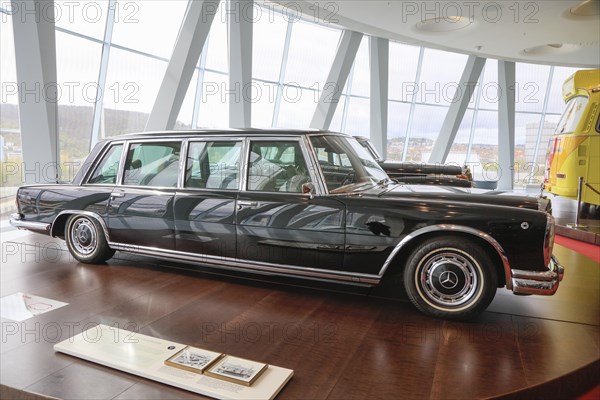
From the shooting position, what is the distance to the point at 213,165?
3.62 m

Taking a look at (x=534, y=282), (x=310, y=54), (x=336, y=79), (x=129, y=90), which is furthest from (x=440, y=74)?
(x=534, y=282)

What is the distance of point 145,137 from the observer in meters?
3.94

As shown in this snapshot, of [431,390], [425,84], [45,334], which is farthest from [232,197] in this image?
[425,84]

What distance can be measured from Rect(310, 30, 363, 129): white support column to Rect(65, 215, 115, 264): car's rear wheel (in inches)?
410

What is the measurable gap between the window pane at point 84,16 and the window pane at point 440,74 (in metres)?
12.5

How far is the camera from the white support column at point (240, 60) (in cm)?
999

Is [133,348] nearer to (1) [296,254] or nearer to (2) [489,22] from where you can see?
(1) [296,254]

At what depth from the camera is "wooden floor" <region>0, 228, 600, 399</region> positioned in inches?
84.4

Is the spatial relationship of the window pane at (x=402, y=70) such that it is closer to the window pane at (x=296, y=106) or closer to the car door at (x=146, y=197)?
the window pane at (x=296, y=106)

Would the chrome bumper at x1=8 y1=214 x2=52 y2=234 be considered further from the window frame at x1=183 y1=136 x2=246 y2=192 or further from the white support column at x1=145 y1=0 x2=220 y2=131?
the white support column at x1=145 y1=0 x2=220 y2=131

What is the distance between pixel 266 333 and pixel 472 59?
56.0 ft

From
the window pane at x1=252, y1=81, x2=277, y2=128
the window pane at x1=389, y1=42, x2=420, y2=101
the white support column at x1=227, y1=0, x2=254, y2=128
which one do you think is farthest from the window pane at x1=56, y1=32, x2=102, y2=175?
the window pane at x1=389, y1=42, x2=420, y2=101

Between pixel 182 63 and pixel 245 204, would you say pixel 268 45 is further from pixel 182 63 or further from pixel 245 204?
pixel 245 204

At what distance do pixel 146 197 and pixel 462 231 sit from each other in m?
2.71
